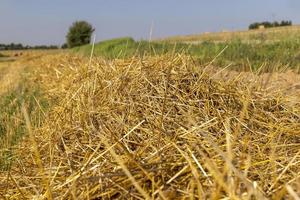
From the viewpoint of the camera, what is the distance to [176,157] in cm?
172

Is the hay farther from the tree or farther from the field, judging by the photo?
the tree

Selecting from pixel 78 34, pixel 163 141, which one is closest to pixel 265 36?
pixel 163 141

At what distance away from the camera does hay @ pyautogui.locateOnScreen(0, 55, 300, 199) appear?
4.77 ft

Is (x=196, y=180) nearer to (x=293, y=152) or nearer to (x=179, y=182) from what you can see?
(x=179, y=182)

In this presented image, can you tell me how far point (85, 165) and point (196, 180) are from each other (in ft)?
1.46

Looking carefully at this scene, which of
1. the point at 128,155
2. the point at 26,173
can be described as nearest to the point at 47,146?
the point at 26,173

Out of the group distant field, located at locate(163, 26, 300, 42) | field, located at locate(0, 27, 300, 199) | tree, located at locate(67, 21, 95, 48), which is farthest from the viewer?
tree, located at locate(67, 21, 95, 48)

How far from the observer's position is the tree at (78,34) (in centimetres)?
4406

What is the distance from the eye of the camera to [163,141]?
1.94 m

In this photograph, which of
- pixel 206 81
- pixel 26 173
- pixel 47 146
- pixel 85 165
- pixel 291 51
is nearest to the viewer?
pixel 85 165

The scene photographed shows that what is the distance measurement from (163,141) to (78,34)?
43015 mm

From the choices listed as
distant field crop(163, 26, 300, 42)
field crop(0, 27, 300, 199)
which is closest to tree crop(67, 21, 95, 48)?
distant field crop(163, 26, 300, 42)

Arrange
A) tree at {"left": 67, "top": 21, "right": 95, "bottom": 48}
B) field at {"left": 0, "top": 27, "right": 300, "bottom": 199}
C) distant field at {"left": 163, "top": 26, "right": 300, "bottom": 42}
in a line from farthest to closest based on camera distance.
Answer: tree at {"left": 67, "top": 21, "right": 95, "bottom": 48}
distant field at {"left": 163, "top": 26, "right": 300, "bottom": 42}
field at {"left": 0, "top": 27, "right": 300, "bottom": 199}

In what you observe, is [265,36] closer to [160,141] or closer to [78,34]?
[160,141]
